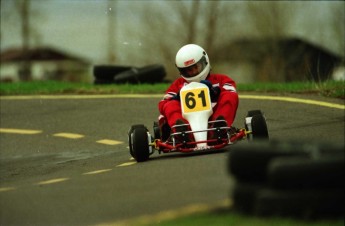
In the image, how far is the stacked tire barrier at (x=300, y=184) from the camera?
4820 millimetres

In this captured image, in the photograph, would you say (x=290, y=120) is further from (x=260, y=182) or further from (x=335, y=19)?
(x=335, y=19)

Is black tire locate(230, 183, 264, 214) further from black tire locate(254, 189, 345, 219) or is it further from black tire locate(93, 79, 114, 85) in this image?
black tire locate(93, 79, 114, 85)

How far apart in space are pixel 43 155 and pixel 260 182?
10.3 m

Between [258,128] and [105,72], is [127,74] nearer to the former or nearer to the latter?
[105,72]

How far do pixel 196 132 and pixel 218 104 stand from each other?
28.3 inches

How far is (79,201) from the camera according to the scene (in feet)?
25.3

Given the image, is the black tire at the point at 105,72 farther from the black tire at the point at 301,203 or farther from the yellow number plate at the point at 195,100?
the black tire at the point at 301,203

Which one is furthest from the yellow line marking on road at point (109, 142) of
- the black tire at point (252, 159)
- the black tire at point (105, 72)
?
the black tire at point (252, 159)

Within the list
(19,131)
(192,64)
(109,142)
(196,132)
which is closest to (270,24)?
(19,131)

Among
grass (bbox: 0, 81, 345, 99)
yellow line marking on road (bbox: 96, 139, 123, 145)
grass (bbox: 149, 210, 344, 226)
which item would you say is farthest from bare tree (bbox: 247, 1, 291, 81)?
grass (bbox: 149, 210, 344, 226)

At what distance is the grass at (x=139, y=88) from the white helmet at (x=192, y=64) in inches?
244

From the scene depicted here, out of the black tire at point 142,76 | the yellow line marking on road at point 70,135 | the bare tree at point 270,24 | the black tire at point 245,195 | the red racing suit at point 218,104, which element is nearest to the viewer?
the black tire at point 245,195

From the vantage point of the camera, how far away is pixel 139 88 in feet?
71.8

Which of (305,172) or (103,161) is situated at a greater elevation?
(305,172)
